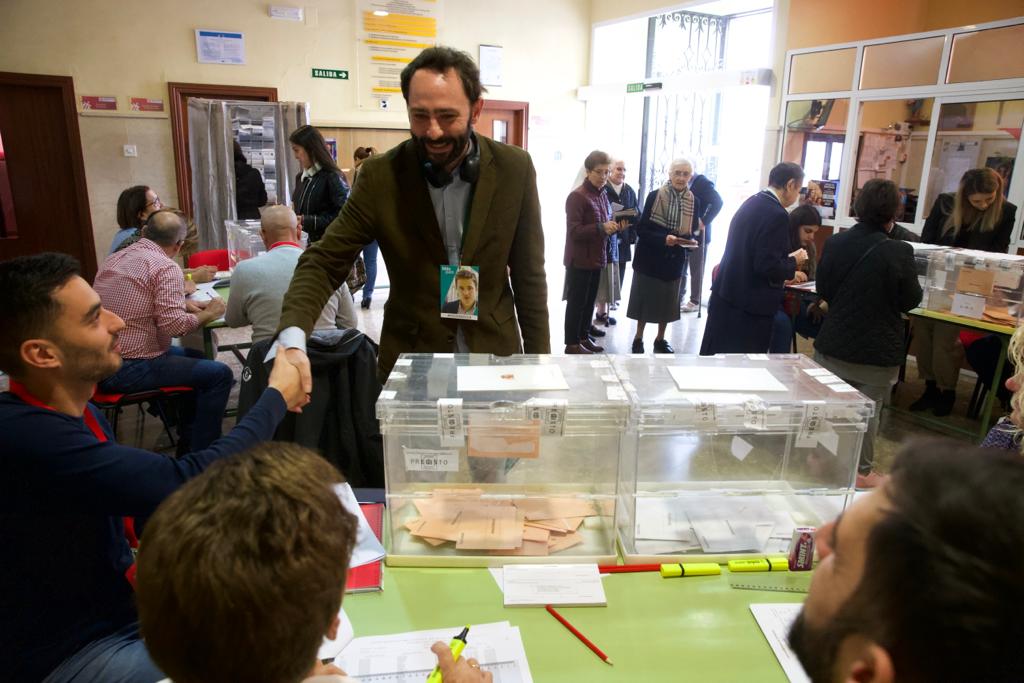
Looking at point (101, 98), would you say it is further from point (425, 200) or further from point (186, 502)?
point (186, 502)

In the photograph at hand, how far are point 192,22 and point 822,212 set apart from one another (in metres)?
6.29

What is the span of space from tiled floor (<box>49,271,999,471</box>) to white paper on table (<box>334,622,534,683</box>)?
5.78 ft

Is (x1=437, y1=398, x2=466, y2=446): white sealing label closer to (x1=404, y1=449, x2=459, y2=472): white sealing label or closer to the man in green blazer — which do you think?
(x1=404, y1=449, x2=459, y2=472): white sealing label

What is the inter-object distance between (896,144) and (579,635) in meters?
6.20

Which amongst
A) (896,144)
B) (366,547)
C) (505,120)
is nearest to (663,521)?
(366,547)

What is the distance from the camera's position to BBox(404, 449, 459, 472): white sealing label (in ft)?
4.64

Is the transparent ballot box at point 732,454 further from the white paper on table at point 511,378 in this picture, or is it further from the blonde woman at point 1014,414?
the blonde woman at point 1014,414

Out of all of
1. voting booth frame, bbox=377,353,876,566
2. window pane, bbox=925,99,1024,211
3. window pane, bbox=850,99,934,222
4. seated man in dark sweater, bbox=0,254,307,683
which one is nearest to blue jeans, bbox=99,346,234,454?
seated man in dark sweater, bbox=0,254,307,683

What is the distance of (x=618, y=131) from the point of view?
8719 millimetres

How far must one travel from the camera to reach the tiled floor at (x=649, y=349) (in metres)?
3.91

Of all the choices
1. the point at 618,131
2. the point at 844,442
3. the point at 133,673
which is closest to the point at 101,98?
the point at 618,131

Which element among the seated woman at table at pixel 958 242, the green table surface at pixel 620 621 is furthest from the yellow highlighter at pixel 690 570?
the seated woman at table at pixel 958 242

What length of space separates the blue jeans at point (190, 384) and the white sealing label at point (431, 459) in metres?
2.17

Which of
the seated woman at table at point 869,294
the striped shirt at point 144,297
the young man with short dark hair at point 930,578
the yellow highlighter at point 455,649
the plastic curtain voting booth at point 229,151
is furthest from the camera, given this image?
the plastic curtain voting booth at point 229,151
